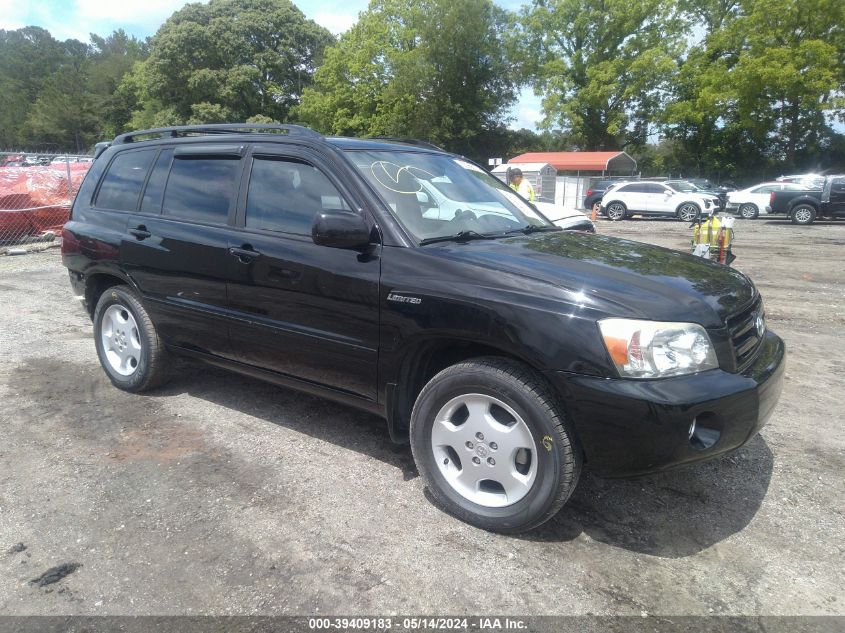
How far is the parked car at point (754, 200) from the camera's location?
24.2 m

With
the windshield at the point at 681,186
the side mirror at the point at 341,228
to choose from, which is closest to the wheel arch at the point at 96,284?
the side mirror at the point at 341,228

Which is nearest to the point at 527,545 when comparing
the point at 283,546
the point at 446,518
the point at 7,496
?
the point at 446,518

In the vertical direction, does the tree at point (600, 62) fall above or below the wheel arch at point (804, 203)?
above

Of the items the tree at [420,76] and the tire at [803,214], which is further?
the tree at [420,76]

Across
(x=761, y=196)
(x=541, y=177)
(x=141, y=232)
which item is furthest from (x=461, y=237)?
(x=541, y=177)

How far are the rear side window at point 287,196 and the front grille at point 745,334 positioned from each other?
6.64 feet

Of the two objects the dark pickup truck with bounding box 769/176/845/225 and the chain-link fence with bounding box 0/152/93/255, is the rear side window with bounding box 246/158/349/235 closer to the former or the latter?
the chain-link fence with bounding box 0/152/93/255

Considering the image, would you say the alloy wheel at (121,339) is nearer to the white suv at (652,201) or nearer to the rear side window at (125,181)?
the rear side window at (125,181)

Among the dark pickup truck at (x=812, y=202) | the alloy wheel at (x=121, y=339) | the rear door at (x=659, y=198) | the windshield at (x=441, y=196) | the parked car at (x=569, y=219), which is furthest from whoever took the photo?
the rear door at (x=659, y=198)

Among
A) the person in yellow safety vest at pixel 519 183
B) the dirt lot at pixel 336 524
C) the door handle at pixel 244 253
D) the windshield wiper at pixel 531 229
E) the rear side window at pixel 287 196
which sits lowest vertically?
the dirt lot at pixel 336 524

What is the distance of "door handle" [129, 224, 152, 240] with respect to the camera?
4295mm

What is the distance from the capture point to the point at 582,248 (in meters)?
3.47

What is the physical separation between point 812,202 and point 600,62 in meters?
27.2

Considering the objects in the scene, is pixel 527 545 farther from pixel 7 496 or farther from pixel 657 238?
pixel 657 238
